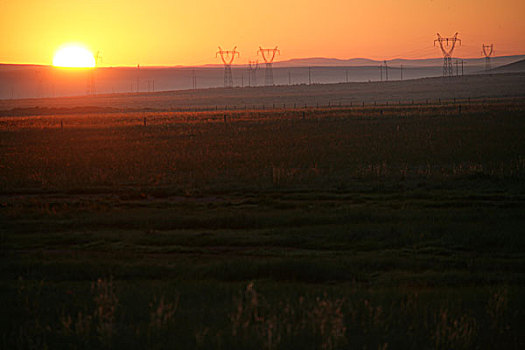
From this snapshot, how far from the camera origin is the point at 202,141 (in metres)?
39.5

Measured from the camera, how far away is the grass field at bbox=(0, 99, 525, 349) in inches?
319

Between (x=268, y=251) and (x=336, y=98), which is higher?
(x=336, y=98)

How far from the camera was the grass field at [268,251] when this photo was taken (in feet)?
26.6

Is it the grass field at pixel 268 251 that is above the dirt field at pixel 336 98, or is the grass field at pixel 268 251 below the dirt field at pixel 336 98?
below

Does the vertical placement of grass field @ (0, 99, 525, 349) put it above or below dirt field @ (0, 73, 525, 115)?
below

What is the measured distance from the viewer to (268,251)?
12844 mm

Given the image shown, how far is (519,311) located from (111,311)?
20.0 ft

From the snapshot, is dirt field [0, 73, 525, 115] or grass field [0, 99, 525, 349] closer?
grass field [0, 99, 525, 349]

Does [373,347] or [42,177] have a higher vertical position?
[42,177]

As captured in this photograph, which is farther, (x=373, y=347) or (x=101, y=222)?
(x=101, y=222)

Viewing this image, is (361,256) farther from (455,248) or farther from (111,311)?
(111,311)

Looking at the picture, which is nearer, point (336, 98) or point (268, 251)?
point (268, 251)

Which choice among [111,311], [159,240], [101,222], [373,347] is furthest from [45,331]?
[101,222]

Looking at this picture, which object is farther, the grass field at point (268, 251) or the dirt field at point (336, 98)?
the dirt field at point (336, 98)
